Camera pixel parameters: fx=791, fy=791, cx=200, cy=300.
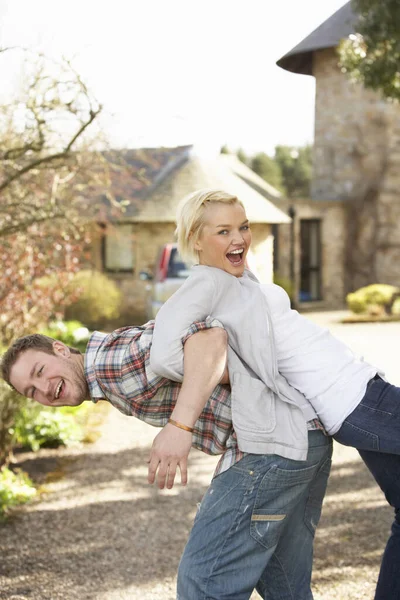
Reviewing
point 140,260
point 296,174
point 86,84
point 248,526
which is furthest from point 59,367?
point 296,174

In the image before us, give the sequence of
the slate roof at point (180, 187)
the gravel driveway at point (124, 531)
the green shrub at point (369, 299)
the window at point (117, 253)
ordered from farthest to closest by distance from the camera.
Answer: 1. the window at point (117, 253)
2. the green shrub at point (369, 299)
3. the slate roof at point (180, 187)
4. the gravel driveway at point (124, 531)

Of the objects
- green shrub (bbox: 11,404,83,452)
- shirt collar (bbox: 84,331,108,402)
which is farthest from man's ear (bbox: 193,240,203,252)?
green shrub (bbox: 11,404,83,452)

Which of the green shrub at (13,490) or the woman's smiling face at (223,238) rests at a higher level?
the woman's smiling face at (223,238)

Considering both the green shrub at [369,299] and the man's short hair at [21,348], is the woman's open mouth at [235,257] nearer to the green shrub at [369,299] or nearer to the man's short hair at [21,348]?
the man's short hair at [21,348]

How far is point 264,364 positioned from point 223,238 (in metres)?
0.46

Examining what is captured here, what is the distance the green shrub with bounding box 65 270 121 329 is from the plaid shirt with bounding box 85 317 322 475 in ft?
45.8

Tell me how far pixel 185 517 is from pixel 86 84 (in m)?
3.19

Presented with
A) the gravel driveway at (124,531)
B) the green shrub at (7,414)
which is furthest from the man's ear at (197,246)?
the green shrub at (7,414)

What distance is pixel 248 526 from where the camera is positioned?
229 centimetres

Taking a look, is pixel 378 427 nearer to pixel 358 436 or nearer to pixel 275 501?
pixel 358 436

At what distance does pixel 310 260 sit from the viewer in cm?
2281

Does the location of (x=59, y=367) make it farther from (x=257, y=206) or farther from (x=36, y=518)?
(x=257, y=206)

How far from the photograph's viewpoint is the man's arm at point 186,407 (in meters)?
2.22

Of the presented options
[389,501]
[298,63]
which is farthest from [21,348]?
[298,63]
